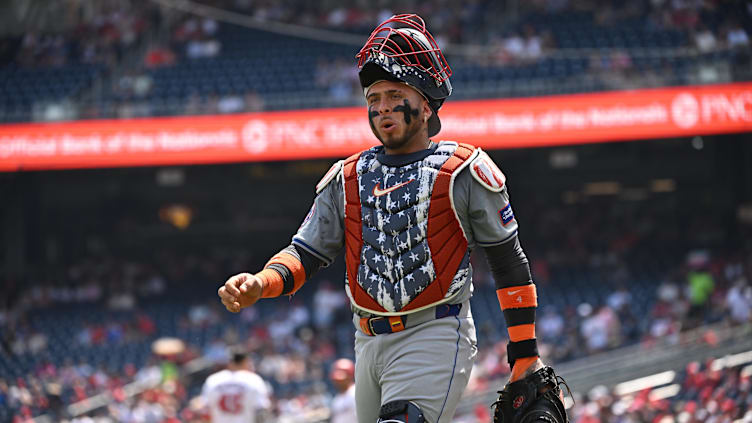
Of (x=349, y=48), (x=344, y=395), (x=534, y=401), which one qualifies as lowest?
(x=344, y=395)

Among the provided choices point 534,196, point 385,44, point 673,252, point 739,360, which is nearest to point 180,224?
point 534,196

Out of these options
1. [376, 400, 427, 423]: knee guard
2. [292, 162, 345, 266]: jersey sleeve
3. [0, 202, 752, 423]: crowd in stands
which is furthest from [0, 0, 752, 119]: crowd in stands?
[376, 400, 427, 423]: knee guard

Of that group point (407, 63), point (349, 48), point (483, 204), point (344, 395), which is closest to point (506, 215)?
point (483, 204)

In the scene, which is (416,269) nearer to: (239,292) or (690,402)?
(239,292)

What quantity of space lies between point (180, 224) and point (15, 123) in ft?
15.4

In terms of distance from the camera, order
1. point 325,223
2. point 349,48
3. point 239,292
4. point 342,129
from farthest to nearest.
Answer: point 349,48 < point 342,129 < point 325,223 < point 239,292

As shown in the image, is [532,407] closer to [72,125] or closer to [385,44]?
[385,44]

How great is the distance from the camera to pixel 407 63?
317 centimetres

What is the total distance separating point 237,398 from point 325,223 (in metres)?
3.86

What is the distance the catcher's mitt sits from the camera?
3010mm

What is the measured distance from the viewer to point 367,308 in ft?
10.2

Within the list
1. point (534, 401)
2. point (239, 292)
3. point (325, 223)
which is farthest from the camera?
point (325, 223)

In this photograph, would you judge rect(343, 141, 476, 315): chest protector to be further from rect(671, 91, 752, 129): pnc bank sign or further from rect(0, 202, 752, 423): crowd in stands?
A: rect(671, 91, 752, 129): pnc bank sign

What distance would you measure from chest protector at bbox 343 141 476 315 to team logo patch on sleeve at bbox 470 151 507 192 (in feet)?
0.12
